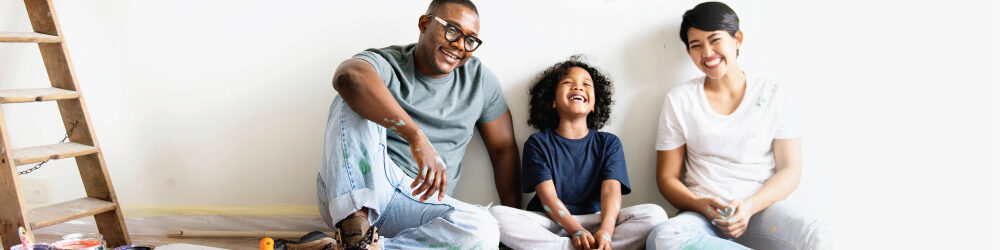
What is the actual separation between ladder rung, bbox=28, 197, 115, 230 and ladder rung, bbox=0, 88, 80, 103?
320mm

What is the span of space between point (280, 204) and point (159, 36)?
697mm

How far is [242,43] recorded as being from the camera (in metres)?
2.17

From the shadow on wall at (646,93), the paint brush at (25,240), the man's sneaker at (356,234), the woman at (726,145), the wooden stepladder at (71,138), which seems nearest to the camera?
the man's sneaker at (356,234)

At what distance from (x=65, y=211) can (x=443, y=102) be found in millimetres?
1136

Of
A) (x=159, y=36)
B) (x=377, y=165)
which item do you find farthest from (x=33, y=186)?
(x=377, y=165)

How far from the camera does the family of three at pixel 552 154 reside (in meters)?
1.63

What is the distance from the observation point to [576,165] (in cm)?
195

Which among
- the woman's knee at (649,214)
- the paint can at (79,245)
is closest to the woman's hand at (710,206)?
the woman's knee at (649,214)

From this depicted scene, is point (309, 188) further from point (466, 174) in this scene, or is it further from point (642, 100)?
point (642, 100)

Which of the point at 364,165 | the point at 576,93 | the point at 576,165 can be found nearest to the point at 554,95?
the point at 576,93

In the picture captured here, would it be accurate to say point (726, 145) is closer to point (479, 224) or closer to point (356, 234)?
point (479, 224)

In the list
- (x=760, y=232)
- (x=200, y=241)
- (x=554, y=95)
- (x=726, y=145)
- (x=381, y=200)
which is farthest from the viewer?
(x=200, y=241)

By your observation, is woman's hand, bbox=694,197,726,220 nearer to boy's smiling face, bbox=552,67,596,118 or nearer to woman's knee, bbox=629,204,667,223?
woman's knee, bbox=629,204,667,223

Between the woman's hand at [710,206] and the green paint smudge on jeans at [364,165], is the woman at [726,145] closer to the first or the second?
the woman's hand at [710,206]
